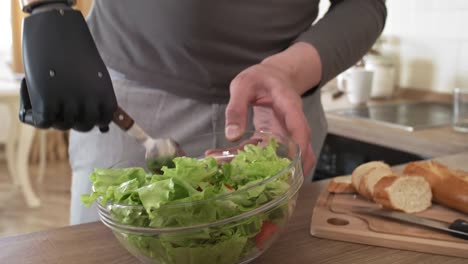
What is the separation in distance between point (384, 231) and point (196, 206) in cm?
27

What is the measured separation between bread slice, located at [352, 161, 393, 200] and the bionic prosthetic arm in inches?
14.2

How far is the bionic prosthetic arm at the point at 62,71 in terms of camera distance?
2.10 ft

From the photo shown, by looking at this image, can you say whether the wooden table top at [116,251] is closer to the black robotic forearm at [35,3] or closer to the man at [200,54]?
the man at [200,54]

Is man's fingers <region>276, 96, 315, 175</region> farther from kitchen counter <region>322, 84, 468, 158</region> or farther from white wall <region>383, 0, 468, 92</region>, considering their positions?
white wall <region>383, 0, 468, 92</region>

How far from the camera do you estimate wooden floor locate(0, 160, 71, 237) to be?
2738mm

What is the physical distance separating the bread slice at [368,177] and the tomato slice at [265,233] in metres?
0.26

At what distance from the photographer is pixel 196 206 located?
49cm

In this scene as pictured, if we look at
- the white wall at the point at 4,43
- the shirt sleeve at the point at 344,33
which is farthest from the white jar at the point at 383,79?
the white wall at the point at 4,43

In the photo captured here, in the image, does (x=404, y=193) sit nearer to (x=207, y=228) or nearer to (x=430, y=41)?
(x=207, y=228)

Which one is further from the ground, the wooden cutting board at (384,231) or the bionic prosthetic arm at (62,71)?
the bionic prosthetic arm at (62,71)

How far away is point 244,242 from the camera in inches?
20.8

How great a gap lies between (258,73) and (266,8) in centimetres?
23

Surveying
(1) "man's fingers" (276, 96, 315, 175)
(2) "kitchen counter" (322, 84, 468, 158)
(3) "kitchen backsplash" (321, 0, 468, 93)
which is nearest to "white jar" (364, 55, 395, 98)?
(3) "kitchen backsplash" (321, 0, 468, 93)

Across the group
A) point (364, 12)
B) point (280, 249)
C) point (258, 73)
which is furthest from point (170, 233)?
point (364, 12)
